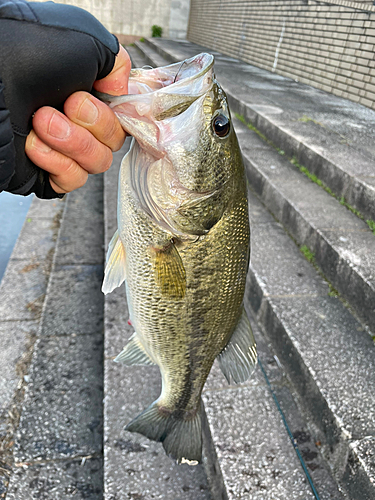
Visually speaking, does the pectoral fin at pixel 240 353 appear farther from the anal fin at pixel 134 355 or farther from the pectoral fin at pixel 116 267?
the pectoral fin at pixel 116 267

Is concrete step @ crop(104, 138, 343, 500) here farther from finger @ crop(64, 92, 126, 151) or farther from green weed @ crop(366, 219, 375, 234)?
finger @ crop(64, 92, 126, 151)

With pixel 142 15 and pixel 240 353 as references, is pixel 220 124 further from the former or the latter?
pixel 142 15

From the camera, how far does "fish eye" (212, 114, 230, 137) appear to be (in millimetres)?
1338

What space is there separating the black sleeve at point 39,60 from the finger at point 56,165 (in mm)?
38

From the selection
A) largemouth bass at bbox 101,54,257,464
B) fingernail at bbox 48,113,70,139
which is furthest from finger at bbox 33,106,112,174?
largemouth bass at bbox 101,54,257,464

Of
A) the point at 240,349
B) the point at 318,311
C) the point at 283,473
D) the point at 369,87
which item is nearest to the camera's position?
the point at 240,349

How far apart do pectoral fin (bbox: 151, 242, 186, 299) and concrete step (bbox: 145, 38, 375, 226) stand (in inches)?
88.6

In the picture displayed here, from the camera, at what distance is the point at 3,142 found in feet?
3.49

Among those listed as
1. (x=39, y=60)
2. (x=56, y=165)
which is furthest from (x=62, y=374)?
(x=39, y=60)

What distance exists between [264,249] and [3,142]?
96.3 inches

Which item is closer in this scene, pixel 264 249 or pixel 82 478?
pixel 82 478

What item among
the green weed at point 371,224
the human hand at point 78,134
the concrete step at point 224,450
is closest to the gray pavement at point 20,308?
the concrete step at point 224,450

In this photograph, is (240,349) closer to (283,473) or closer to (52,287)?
(283,473)

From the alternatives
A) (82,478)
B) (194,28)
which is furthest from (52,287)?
(194,28)
